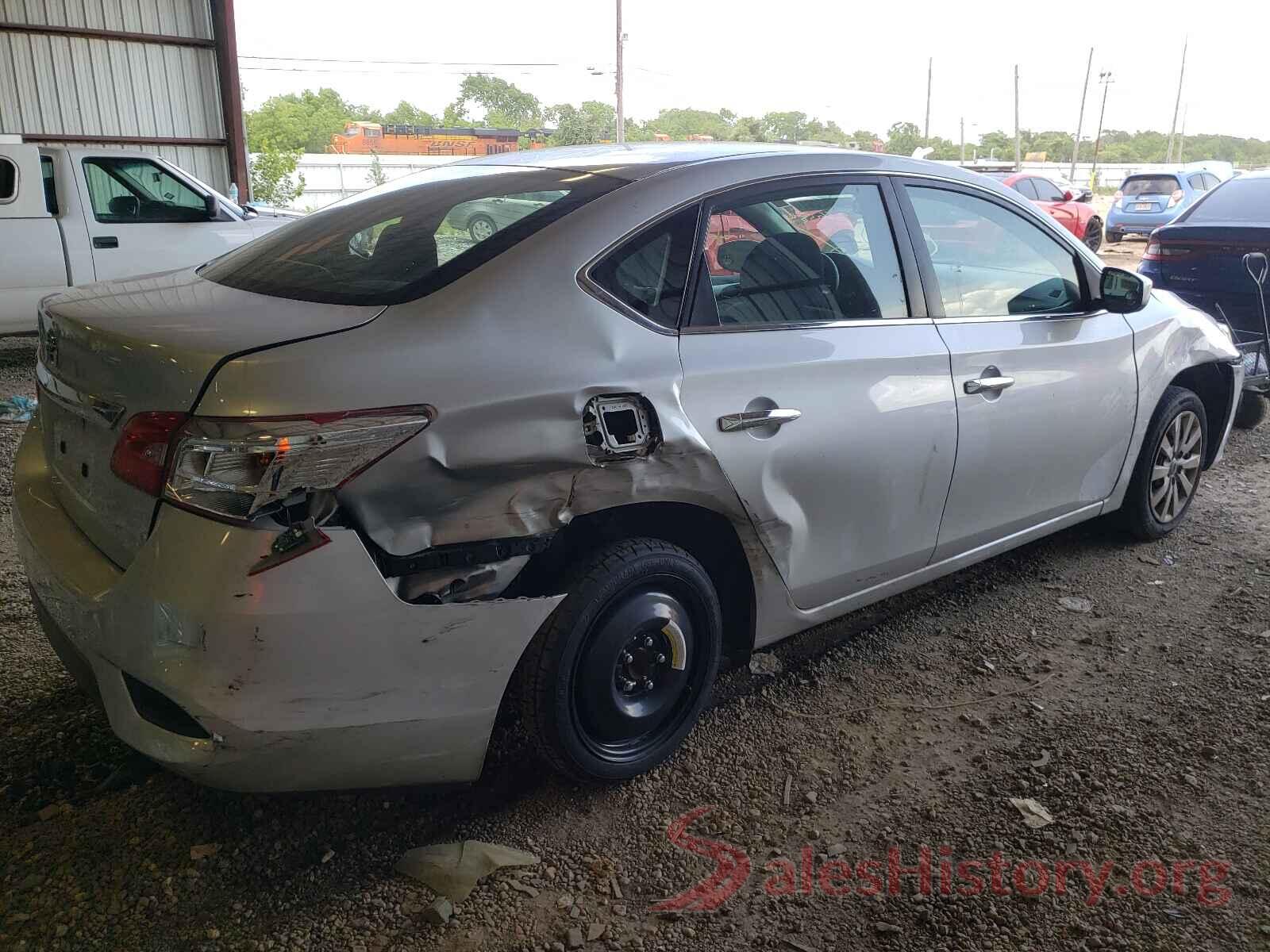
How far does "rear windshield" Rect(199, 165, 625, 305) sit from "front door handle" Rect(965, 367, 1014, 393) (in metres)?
1.27

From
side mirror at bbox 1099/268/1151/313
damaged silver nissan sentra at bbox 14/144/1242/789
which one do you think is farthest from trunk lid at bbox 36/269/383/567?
side mirror at bbox 1099/268/1151/313

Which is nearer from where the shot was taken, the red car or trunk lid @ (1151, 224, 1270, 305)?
trunk lid @ (1151, 224, 1270, 305)

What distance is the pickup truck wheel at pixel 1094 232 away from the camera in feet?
60.0

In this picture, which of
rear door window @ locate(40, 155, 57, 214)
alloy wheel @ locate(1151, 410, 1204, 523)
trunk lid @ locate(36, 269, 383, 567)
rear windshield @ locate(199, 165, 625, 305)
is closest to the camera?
trunk lid @ locate(36, 269, 383, 567)

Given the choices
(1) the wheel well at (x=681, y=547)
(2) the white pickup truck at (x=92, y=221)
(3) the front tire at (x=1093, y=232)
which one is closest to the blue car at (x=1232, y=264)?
(1) the wheel well at (x=681, y=547)

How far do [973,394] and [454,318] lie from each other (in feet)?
5.58

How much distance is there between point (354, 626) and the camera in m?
A: 1.95

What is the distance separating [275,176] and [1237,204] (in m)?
27.7

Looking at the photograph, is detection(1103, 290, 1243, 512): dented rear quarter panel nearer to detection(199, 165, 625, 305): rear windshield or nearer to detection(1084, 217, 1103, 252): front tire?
detection(199, 165, 625, 305): rear windshield

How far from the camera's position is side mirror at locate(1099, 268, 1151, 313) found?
141 inches

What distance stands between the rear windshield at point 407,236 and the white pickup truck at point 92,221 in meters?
5.53

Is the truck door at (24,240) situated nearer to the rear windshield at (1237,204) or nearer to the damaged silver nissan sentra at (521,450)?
the damaged silver nissan sentra at (521,450)

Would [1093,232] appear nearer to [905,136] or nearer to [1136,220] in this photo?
[1136,220]

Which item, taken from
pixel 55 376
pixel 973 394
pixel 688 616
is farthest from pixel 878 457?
pixel 55 376
